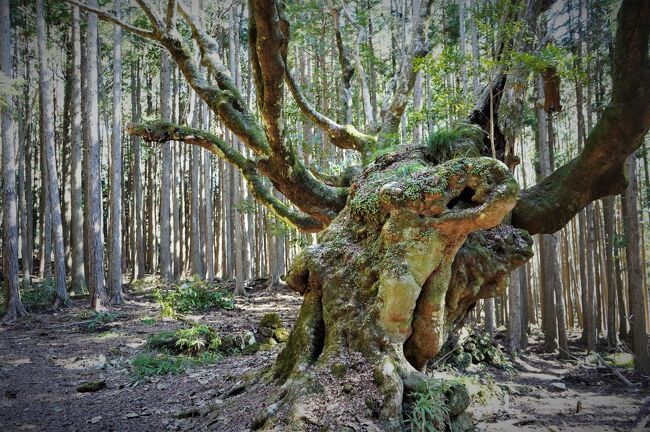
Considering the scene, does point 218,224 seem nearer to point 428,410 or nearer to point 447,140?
point 447,140

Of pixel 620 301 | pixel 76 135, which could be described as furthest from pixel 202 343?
pixel 620 301

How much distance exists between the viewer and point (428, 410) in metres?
3.42

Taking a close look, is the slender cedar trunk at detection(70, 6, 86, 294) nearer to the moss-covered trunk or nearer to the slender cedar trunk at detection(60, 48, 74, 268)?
the slender cedar trunk at detection(60, 48, 74, 268)

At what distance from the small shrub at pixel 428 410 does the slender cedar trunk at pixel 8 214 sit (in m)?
10.7

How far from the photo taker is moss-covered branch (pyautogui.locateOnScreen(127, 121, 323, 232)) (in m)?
6.86

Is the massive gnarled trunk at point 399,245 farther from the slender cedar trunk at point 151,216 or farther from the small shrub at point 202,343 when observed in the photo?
the slender cedar trunk at point 151,216

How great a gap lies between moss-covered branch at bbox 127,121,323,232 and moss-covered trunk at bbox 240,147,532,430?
209 centimetres

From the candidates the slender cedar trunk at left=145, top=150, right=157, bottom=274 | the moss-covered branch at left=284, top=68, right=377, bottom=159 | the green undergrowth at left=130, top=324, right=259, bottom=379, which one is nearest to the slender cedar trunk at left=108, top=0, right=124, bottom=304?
the green undergrowth at left=130, top=324, right=259, bottom=379

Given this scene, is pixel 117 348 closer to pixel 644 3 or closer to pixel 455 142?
pixel 455 142

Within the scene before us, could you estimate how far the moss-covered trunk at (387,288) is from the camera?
3.60m

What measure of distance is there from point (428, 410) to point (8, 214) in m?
11.4

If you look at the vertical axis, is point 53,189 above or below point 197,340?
above

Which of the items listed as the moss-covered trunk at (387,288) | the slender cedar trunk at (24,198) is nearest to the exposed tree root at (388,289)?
the moss-covered trunk at (387,288)

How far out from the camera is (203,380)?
605 cm
